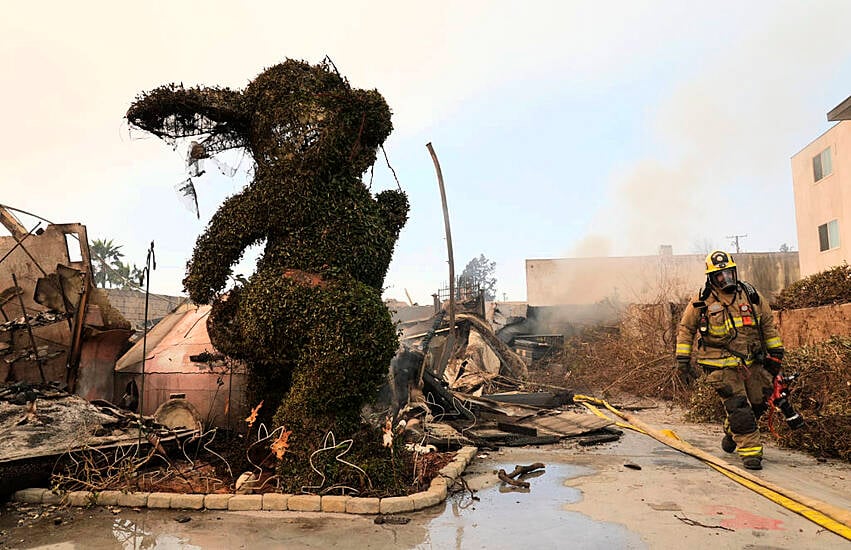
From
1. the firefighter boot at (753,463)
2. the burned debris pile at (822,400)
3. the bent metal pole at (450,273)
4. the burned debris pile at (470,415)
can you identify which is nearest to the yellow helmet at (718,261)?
the burned debris pile at (822,400)

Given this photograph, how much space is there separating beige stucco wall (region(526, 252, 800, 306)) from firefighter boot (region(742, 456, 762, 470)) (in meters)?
27.3

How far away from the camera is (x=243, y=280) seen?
265 inches

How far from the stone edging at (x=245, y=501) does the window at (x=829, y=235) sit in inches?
868

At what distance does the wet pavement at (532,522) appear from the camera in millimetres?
4336

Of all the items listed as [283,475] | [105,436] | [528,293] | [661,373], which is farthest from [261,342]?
[528,293]

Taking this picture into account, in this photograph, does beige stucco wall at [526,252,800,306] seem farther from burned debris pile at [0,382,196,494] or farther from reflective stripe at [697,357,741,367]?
burned debris pile at [0,382,196,494]

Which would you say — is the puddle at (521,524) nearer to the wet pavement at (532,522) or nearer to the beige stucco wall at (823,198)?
the wet pavement at (532,522)

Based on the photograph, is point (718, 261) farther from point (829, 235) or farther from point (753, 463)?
point (829, 235)

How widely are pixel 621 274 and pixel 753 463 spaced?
32.4m

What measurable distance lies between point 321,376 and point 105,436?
263 cm

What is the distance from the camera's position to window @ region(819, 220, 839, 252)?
21750 mm

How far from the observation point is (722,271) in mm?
7191

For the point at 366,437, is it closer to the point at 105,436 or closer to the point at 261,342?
the point at 261,342

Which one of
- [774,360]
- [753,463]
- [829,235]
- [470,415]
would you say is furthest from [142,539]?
[829,235]
